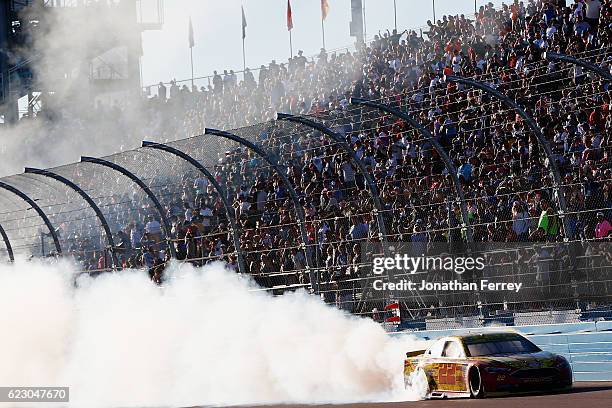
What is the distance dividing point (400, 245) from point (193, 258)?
15.1 ft

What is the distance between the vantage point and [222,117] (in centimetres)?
3322

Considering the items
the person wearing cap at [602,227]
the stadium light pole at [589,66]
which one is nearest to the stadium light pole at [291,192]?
the person wearing cap at [602,227]

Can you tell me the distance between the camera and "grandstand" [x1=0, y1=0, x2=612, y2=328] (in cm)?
1680

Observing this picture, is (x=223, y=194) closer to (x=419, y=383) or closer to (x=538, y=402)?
(x=419, y=383)

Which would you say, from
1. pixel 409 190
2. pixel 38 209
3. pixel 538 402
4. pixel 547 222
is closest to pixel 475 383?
pixel 538 402

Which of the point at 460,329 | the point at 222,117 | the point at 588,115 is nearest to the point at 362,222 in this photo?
the point at 460,329

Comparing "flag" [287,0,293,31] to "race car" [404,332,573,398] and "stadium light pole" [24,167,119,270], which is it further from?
"race car" [404,332,573,398]

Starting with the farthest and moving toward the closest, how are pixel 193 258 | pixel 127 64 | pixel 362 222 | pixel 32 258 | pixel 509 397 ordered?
pixel 127 64 → pixel 32 258 → pixel 193 258 → pixel 362 222 → pixel 509 397

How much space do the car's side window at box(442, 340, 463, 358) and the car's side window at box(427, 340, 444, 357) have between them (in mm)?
69

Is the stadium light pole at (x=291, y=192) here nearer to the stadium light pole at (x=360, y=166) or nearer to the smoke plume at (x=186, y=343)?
the smoke plume at (x=186, y=343)

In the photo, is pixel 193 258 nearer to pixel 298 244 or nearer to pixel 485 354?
pixel 298 244

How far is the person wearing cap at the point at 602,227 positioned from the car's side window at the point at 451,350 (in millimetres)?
2344

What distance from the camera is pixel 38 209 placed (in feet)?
80.5

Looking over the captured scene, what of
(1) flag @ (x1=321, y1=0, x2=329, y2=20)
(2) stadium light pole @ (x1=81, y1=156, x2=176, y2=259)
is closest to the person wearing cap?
(2) stadium light pole @ (x1=81, y1=156, x2=176, y2=259)
